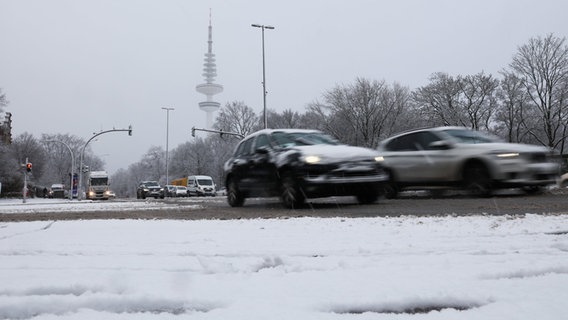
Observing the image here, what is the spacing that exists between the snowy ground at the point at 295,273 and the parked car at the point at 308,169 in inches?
121

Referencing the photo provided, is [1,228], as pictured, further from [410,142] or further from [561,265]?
[410,142]

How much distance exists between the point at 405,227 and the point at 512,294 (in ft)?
8.20

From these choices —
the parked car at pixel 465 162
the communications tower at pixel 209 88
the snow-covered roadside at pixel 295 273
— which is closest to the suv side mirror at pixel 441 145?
the parked car at pixel 465 162

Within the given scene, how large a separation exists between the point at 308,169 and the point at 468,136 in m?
4.40

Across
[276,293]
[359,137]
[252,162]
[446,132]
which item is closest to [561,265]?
[276,293]

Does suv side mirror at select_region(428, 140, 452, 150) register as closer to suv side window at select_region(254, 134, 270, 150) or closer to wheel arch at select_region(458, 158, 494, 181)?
wheel arch at select_region(458, 158, 494, 181)

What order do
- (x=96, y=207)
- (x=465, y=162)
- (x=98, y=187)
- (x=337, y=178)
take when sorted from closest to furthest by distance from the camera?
(x=337, y=178)
(x=465, y=162)
(x=96, y=207)
(x=98, y=187)

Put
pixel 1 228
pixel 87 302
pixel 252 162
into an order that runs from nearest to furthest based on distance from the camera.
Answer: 1. pixel 87 302
2. pixel 1 228
3. pixel 252 162

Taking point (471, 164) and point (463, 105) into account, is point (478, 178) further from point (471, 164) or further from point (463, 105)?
point (463, 105)

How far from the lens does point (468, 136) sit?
10.1m

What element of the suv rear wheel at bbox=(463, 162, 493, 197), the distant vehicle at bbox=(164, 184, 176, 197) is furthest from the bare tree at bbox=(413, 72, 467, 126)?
the suv rear wheel at bbox=(463, 162, 493, 197)

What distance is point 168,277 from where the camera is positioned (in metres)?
2.79

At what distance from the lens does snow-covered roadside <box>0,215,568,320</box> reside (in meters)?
2.17

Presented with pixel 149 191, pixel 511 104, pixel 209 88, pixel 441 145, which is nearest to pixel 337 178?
pixel 441 145
